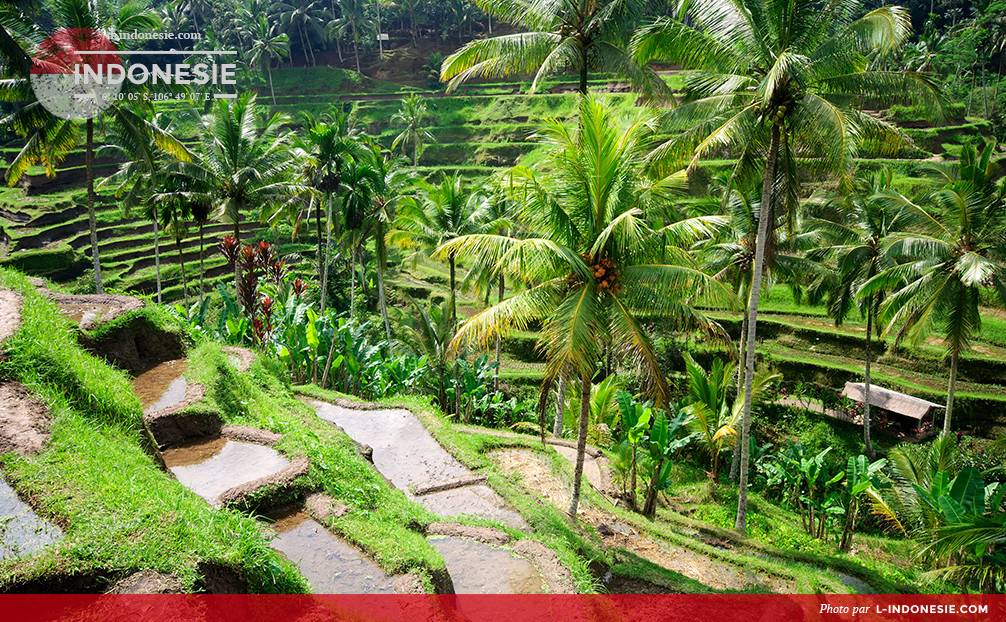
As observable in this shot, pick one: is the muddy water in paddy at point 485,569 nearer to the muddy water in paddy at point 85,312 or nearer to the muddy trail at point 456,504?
the muddy trail at point 456,504

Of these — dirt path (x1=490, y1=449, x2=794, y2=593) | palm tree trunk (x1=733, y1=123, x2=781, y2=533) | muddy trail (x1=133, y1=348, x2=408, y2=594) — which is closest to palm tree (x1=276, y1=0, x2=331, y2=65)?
muddy trail (x1=133, y1=348, x2=408, y2=594)

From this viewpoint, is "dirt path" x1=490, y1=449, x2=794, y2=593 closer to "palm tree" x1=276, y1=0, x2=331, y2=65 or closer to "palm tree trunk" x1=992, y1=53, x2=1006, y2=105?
"palm tree trunk" x1=992, y1=53, x2=1006, y2=105

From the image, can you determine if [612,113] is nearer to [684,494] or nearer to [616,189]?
[616,189]

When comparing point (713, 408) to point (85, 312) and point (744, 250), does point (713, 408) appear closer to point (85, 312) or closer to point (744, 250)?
point (744, 250)

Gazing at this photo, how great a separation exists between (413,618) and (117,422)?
4.08 meters

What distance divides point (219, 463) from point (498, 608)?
4501 mm

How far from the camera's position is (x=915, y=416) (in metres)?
20.2

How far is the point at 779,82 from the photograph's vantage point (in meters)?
11.1

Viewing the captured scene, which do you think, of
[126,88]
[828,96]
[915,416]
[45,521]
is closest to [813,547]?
[915,416]

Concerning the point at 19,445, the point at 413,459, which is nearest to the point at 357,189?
the point at 413,459

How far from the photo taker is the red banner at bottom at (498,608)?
4.30 m

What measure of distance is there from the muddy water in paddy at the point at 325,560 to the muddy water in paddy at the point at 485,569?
4.64ft

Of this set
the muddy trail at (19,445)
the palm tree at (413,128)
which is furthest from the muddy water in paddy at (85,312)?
the palm tree at (413,128)

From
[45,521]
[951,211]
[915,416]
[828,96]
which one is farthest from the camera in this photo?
[915,416]
